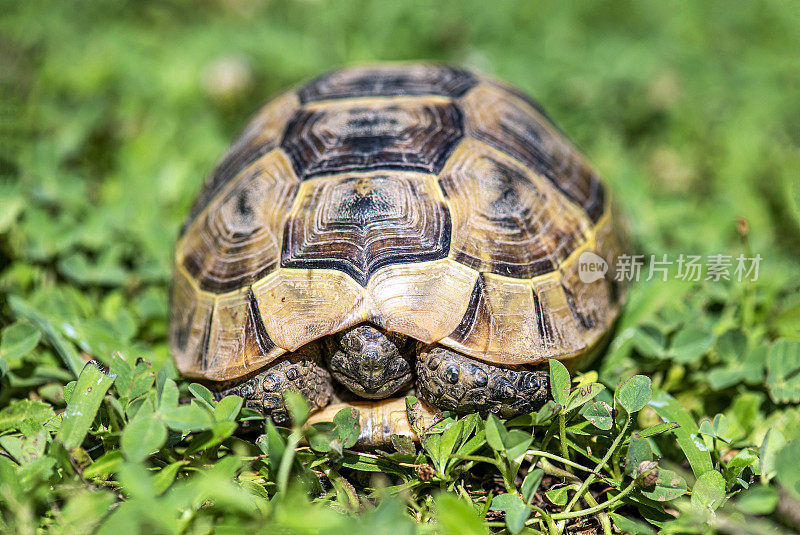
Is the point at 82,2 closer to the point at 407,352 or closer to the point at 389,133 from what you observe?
the point at 389,133

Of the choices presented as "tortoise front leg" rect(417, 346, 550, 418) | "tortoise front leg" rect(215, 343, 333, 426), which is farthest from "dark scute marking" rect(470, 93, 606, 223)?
"tortoise front leg" rect(215, 343, 333, 426)

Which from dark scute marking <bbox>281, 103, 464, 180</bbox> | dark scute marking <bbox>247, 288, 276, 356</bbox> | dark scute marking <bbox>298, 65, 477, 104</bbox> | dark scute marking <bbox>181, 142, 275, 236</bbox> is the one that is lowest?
dark scute marking <bbox>247, 288, 276, 356</bbox>

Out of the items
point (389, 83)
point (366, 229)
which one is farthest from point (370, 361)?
point (389, 83)

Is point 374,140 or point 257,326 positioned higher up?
point 374,140

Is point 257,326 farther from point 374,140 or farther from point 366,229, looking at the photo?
point 374,140

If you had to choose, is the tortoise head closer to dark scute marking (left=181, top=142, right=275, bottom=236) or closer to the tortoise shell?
the tortoise shell

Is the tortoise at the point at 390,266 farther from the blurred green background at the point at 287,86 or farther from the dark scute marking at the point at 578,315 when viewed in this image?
the blurred green background at the point at 287,86

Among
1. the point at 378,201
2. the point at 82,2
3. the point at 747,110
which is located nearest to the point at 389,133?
the point at 378,201
